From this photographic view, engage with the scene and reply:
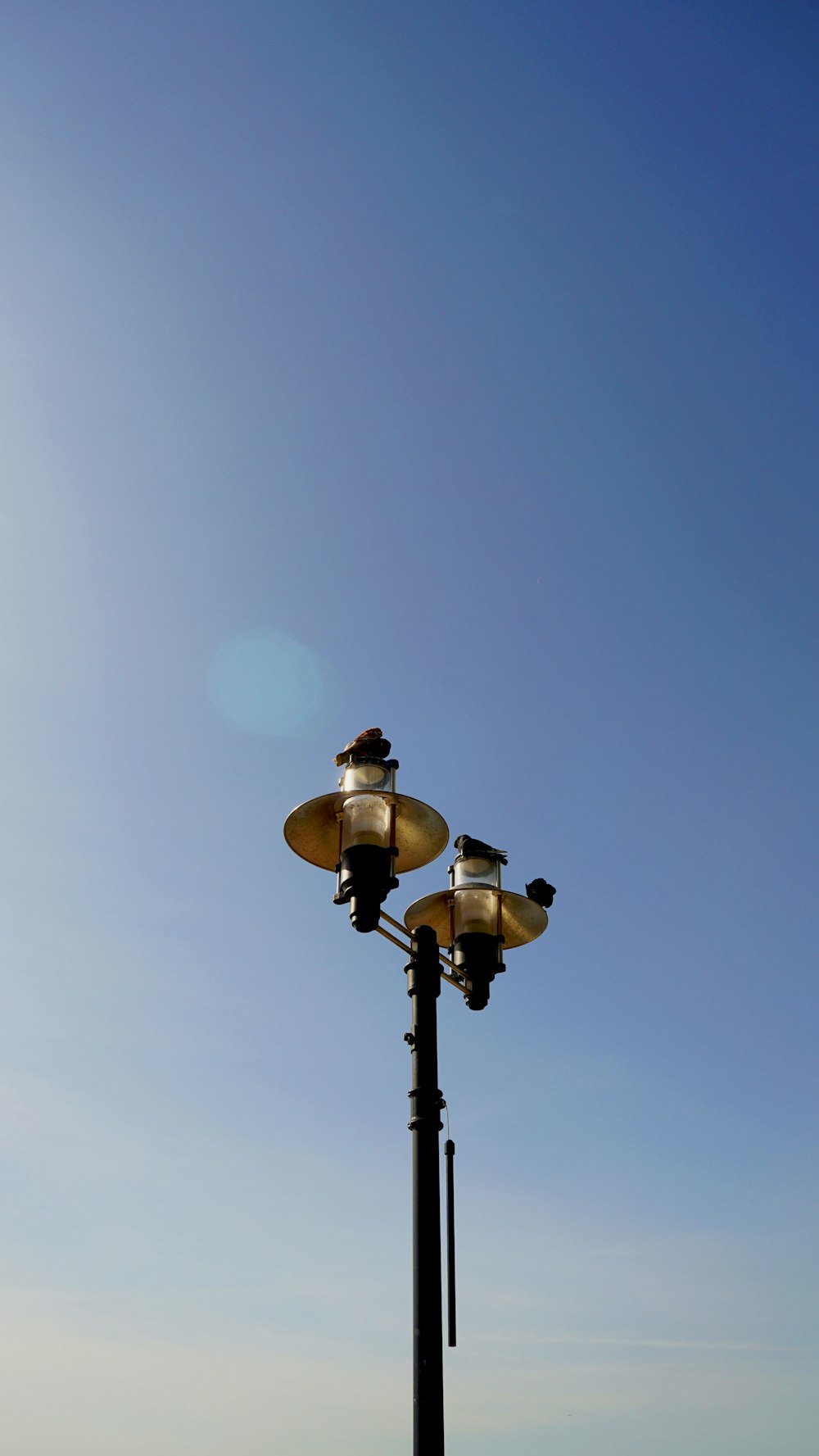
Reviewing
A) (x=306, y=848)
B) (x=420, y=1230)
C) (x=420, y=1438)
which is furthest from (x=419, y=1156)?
(x=306, y=848)

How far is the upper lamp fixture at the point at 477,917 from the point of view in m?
7.18

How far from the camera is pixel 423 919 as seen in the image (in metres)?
7.38

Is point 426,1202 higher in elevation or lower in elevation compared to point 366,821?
lower

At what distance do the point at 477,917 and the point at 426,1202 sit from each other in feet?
6.28

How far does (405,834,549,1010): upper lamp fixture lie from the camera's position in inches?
283

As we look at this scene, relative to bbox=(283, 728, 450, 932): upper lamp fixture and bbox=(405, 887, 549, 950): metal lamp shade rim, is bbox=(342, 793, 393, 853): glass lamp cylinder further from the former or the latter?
bbox=(405, 887, 549, 950): metal lamp shade rim

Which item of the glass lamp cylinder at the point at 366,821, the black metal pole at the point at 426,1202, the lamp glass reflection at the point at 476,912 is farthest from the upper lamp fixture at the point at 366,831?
the lamp glass reflection at the point at 476,912

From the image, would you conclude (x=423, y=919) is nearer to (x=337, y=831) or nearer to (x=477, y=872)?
(x=477, y=872)

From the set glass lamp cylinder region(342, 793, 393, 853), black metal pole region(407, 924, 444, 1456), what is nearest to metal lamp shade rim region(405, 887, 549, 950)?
black metal pole region(407, 924, 444, 1456)

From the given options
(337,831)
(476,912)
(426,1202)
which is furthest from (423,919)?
(426,1202)

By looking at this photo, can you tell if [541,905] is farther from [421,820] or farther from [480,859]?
[421,820]

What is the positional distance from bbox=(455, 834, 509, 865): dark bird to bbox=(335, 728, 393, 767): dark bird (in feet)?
3.18

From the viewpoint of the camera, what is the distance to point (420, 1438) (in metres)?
5.37

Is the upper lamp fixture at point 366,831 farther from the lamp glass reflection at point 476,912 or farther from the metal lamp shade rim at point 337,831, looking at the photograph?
the lamp glass reflection at point 476,912
